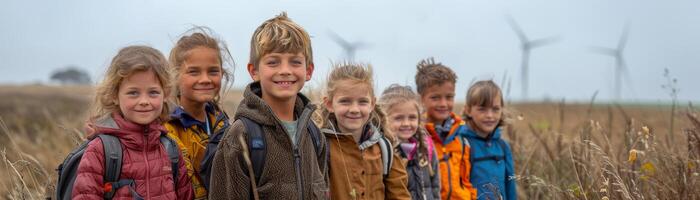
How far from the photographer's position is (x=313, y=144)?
3572 millimetres

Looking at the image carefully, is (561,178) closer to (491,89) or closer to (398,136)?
(491,89)

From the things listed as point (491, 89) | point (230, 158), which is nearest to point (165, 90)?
point (230, 158)

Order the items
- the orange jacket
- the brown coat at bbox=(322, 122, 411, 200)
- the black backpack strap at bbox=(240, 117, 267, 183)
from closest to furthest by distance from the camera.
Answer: the black backpack strap at bbox=(240, 117, 267, 183) < the brown coat at bbox=(322, 122, 411, 200) < the orange jacket

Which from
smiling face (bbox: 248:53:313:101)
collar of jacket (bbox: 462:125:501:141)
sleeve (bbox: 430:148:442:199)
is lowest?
sleeve (bbox: 430:148:442:199)

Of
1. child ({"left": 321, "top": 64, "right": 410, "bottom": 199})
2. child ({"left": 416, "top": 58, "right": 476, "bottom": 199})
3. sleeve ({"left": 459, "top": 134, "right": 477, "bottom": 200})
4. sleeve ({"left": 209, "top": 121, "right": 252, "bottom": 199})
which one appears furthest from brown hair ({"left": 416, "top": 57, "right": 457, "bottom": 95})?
sleeve ({"left": 209, "top": 121, "right": 252, "bottom": 199})

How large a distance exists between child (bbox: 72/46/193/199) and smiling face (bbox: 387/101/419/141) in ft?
5.41

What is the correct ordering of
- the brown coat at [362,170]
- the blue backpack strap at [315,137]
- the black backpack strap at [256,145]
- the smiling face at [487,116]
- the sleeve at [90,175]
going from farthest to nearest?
the smiling face at [487,116], the brown coat at [362,170], the blue backpack strap at [315,137], the black backpack strap at [256,145], the sleeve at [90,175]

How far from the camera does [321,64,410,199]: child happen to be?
3.88 m

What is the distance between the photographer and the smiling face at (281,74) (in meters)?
3.40

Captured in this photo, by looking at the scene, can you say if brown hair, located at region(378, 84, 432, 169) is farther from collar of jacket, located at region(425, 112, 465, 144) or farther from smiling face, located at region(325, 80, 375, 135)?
smiling face, located at region(325, 80, 375, 135)

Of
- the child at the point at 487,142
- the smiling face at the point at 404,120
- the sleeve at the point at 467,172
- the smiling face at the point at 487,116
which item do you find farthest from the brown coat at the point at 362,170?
the smiling face at the point at 487,116

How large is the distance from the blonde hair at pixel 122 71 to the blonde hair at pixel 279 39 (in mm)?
476

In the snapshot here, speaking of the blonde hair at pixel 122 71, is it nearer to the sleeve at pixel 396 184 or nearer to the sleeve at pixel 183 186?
the sleeve at pixel 183 186

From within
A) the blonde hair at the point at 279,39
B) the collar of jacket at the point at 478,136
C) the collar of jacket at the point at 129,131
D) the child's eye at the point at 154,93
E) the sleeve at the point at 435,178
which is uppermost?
the blonde hair at the point at 279,39
